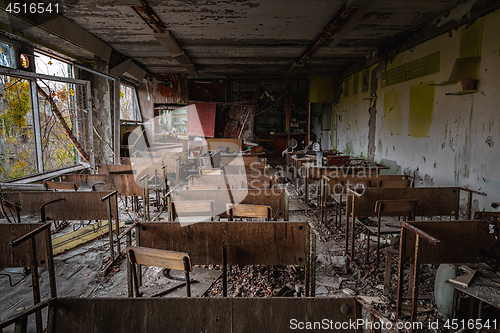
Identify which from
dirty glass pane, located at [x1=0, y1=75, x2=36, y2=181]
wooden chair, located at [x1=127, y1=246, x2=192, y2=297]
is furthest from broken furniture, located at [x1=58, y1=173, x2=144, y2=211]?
wooden chair, located at [x1=127, y1=246, x2=192, y2=297]

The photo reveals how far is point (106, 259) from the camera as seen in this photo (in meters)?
3.46

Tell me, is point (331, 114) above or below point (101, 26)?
below

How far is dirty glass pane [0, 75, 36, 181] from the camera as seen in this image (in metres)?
4.36

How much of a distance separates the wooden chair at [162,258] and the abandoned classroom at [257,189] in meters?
0.01

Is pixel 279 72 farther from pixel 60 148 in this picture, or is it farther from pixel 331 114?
pixel 60 148

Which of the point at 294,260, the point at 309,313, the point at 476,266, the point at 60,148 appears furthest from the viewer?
the point at 60,148

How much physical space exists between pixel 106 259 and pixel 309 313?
3.10 metres

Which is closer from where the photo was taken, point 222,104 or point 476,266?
point 476,266

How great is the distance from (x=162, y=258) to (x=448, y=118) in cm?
505

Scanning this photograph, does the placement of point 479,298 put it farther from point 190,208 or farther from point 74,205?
point 74,205

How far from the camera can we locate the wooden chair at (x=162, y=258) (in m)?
1.79

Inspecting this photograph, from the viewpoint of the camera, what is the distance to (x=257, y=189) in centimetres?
362

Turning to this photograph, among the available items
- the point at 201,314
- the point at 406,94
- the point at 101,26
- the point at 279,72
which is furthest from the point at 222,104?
the point at 201,314

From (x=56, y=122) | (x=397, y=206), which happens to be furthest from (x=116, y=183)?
(x=397, y=206)
